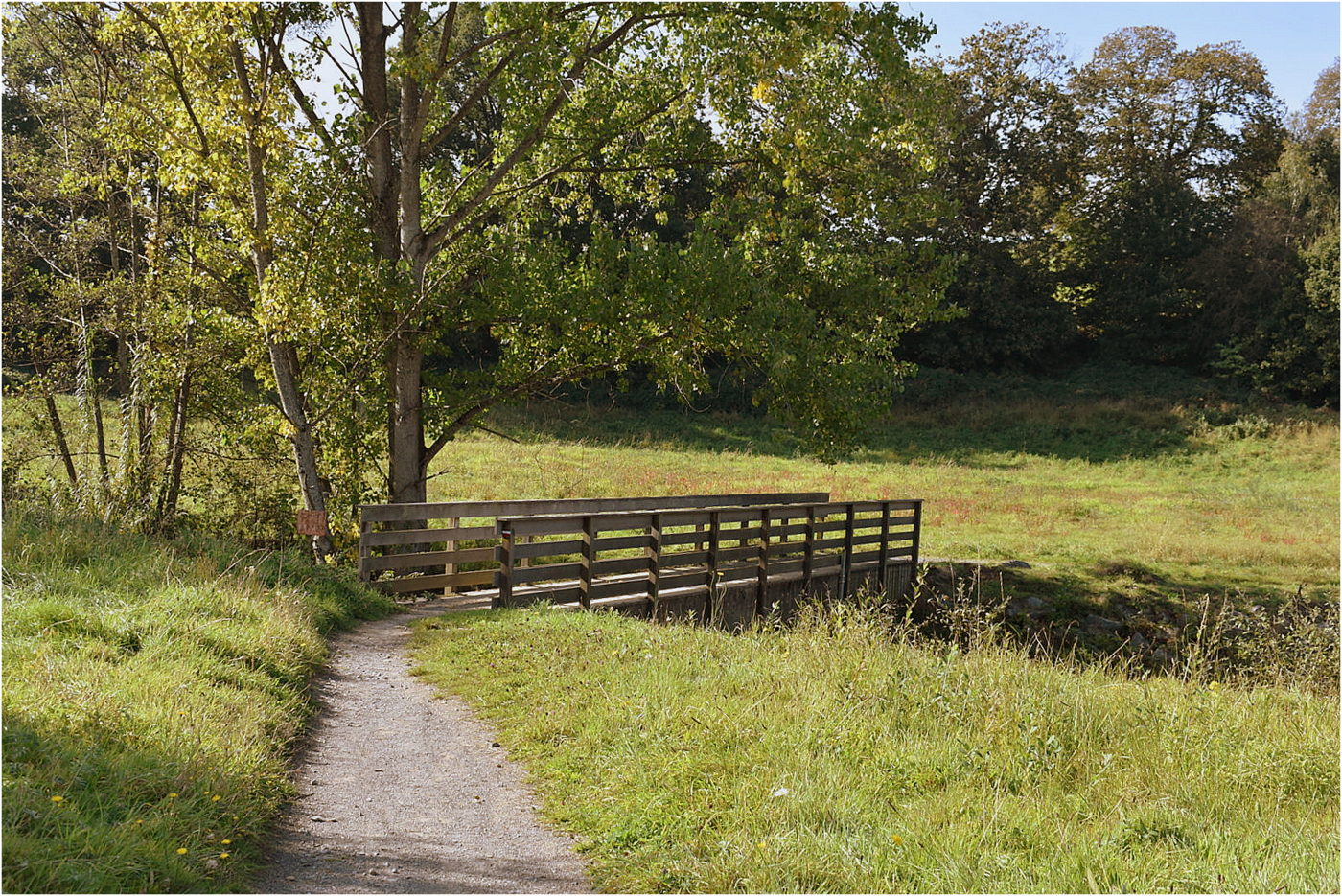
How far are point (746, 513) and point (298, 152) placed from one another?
317 inches

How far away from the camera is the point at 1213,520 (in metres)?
25.6

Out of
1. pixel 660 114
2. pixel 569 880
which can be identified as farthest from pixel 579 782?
pixel 660 114

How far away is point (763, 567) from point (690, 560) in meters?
1.41

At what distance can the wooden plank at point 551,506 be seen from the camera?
41.4 ft

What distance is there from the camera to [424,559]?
1247 centimetres

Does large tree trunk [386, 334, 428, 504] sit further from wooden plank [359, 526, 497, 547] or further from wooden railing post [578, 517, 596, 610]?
wooden railing post [578, 517, 596, 610]

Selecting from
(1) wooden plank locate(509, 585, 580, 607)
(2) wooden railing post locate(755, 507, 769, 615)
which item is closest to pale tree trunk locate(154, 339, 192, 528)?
(1) wooden plank locate(509, 585, 580, 607)

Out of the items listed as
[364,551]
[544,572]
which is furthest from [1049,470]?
[364,551]

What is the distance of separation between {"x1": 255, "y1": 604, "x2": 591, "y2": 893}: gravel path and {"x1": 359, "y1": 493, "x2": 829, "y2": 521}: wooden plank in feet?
16.0

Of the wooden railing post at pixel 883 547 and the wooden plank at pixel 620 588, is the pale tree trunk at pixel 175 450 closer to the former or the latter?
the wooden plank at pixel 620 588

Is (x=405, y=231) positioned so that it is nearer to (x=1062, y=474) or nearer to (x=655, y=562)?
(x=655, y=562)

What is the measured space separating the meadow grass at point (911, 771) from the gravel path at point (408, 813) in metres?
0.24

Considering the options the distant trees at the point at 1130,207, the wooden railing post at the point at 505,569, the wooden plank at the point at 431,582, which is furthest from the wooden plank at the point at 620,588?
the distant trees at the point at 1130,207

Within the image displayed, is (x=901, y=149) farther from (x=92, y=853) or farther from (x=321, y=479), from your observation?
(x=92, y=853)
